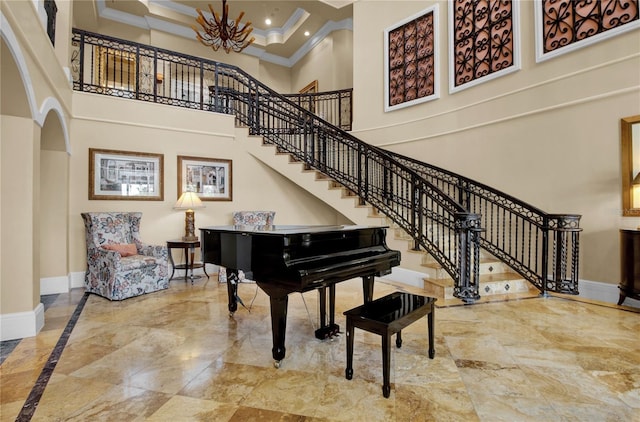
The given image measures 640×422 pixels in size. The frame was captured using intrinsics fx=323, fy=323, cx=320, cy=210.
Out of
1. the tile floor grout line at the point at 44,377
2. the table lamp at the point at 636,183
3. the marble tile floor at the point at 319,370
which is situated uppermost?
the table lamp at the point at 636,183

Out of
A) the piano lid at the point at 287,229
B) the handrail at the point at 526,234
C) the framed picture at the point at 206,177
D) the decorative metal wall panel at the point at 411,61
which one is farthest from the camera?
the decorative metal wall panel at the point at 411,61

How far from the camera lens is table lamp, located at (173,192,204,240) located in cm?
Answer: 520

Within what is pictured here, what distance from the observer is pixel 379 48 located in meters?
6.96

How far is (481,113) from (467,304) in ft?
10.5

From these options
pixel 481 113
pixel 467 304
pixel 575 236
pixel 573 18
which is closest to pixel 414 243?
pixel 467 304

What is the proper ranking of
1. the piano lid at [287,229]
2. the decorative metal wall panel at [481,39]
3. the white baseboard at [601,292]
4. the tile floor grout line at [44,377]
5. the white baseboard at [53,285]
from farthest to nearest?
the decorative metal wall panel at [481,39] < the white baseboard at [53,285] < the white baseboard at [601,292] < the piano lid at [287,229] < the tile floor grout line at [44,377]

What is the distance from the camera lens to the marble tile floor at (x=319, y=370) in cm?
184

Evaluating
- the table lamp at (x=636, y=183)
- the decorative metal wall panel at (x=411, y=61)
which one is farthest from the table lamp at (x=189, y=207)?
the table lamp at (x=636, y=183)

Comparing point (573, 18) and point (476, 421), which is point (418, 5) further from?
point (476, 421)

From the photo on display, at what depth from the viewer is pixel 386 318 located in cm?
199

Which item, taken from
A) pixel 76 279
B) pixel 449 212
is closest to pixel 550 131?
pixel 449 212

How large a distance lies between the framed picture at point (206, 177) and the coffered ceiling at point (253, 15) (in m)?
4.74

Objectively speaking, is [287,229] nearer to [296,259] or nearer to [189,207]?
[296,259]

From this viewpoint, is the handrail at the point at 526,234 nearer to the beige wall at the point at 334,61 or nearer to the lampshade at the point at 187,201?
the lampshade at the point at 187,201
